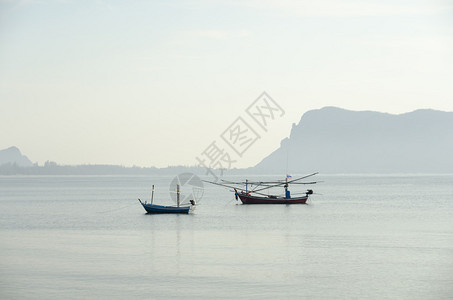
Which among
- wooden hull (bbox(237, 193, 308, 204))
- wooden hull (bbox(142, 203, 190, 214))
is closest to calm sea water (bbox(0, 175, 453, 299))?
wooden hull (bbox(142, 203, 190, 214))

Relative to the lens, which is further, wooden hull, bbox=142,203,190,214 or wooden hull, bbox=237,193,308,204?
wooden hull, bbox=237,193,308,204

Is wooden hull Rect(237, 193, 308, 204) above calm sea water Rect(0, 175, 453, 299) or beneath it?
above

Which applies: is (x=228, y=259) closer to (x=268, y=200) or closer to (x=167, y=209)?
(x=167, y=209)

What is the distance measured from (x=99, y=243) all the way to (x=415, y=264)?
23077 mm

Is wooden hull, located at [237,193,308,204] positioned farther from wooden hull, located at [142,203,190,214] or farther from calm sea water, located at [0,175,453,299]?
calm sea water, located at [0,175,453,299]

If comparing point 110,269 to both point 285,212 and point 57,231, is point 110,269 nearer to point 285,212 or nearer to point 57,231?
point 57,231

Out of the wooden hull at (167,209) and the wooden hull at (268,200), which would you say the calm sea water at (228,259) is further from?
the wooden hull at (268,200)

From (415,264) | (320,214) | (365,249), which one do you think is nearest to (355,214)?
(320,214)

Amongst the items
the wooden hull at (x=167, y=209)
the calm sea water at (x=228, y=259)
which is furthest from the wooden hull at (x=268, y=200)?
the calm sea water at (x=228, y=259)

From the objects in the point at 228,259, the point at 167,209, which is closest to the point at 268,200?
the point at 167,209

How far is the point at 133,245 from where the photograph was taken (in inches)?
1841

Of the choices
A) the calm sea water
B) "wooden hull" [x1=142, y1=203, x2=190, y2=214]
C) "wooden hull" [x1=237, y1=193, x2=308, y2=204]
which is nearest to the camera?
the calm sea water

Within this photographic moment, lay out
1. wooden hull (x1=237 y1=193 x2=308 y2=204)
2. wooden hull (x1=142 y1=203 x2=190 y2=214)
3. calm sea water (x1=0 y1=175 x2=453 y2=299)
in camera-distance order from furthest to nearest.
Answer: wooden hull (x1=237 y1=193 x2=308 y2=204) → wooden hull (x1=142 y1=203 x2=190 y2=214) → calm sea water (x1=0 y1=175 x2=453 y2=299)

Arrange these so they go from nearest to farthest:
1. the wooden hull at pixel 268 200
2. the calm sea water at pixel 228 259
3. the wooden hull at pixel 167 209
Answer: the calm sea water at pixel 228 259 → the wooden hull at pixel 167 209 → the wooden hull at pixel 268 200
